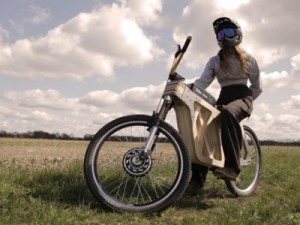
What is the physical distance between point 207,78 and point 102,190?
2599mm

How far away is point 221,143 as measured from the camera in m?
6.17

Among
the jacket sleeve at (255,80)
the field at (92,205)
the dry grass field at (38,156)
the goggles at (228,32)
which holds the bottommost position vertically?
the field at (92,205)

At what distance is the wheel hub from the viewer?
212 inches

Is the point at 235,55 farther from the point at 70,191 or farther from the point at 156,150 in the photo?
the point at 70,191

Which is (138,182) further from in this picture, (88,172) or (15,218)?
(15,218)

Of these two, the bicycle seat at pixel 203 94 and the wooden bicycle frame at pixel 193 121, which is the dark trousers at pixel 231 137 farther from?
the bicycle seat at pixel 203 94

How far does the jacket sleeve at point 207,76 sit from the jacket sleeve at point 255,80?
0.58 meters

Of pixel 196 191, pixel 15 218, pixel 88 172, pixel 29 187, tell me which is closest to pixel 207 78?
pixel 196 191

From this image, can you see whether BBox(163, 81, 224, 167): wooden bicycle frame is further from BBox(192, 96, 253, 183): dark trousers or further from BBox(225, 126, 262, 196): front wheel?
BBox(225, 126, 262, 196): front wheel

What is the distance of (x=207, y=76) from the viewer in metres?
6.97

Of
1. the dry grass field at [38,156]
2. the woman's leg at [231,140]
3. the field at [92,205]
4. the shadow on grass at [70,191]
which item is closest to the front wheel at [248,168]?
the field at [92,205]

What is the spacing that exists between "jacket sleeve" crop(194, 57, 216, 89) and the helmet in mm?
356

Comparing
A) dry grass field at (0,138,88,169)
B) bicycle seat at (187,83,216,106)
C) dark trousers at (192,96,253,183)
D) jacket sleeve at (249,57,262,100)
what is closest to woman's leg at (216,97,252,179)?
dark trousers at (192,96,253,183)

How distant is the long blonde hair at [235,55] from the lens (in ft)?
21.8
